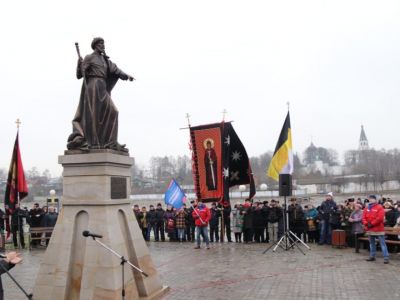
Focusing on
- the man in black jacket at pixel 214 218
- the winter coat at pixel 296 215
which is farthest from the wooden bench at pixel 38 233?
the winter coat at pixel 296 215

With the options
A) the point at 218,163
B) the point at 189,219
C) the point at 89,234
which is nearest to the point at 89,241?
the point at 89,234

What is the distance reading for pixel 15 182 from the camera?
1678cm

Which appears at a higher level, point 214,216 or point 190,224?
point 214,216

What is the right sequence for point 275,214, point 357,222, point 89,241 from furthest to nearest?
1. point 275,214
2. point 357,222
3. point 89,241

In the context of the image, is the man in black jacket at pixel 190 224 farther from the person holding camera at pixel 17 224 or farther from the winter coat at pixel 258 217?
the person holding camera at pixel 17 224

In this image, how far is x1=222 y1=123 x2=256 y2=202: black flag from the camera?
1783 centimetres

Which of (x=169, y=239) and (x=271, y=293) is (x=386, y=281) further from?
(x=169, y=239)

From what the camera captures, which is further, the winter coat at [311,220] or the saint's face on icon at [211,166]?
the saint's face on icon at [211,166]

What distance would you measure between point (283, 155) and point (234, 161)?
277 cm

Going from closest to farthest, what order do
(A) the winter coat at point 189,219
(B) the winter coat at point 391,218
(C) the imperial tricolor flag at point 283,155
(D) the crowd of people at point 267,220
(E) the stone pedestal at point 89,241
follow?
(E) the stone pedestal at point 89,241 → (B) the winter coat at point 391,218 → (C) the imperial tricolor flag at point 283,155 → (D) the crowd of people at point 267,220 → (A) the winter coat at point 189,219

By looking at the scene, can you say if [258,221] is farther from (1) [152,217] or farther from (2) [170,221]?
(1) [152,217]

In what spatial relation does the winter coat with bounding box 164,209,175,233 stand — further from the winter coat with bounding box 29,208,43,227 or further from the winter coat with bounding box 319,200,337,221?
the winter coat with bounding box 319,200,337,221

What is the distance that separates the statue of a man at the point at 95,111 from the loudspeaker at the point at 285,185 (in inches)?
283

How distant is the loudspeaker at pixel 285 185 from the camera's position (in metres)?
14.3
